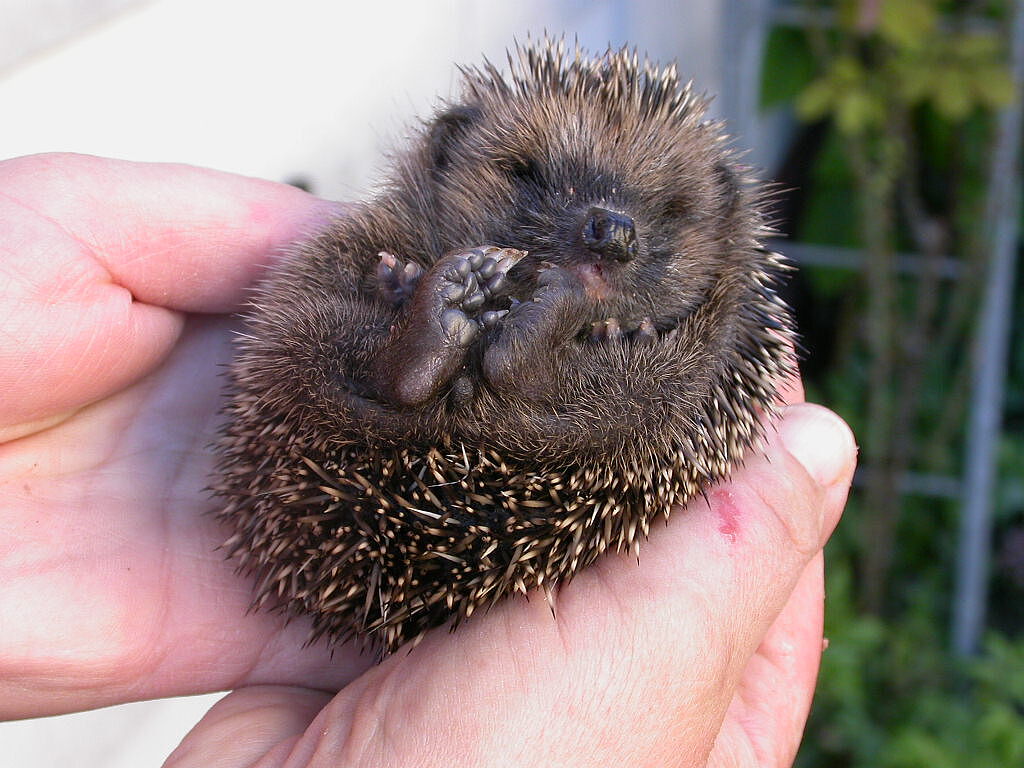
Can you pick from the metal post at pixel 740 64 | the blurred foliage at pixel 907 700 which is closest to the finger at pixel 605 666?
the blurred foliage at pixel 907 700

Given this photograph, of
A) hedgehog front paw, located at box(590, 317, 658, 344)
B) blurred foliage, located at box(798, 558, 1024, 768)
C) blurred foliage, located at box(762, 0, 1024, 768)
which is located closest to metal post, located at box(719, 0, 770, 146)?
blurred foliage, located at box(762, 0, 1024, 768)

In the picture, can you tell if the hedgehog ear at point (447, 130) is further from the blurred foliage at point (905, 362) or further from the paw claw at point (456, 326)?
the blurred foliage at point (905, 362)

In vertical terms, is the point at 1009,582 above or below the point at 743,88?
below

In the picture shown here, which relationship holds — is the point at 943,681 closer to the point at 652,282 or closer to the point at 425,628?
the point at 652,282

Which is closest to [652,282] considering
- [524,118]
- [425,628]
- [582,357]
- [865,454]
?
[582,357]

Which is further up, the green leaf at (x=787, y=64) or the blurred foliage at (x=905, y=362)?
the green leaf at (x=787, y=64)

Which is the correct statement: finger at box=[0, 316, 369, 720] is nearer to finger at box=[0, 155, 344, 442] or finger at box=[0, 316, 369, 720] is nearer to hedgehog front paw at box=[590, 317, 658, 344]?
finger at box=[0, 155, 344, 442]

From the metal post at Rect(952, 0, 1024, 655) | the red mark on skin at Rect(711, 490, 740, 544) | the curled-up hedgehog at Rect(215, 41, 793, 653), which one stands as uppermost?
the curled-up hedgehog at Rect(215, 41, 793, 653)
